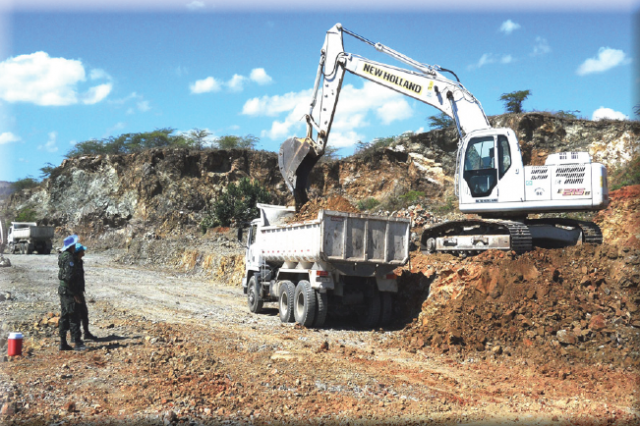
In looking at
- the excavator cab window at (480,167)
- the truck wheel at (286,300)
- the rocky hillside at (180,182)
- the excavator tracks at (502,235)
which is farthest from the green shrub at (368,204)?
the truck wheel at (286,300)

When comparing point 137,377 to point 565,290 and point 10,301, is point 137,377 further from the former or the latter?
point 10,301

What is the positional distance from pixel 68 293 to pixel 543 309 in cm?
819

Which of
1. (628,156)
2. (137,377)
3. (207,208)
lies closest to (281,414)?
(137,377)

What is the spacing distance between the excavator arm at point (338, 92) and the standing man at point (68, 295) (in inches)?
334

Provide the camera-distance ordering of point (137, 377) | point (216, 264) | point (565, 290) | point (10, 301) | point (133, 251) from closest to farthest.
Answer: point (137, 377) → point (565, 290) → point (10, 301) → point (216, 264) → point (133, 251)

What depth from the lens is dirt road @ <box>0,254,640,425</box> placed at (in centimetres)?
677

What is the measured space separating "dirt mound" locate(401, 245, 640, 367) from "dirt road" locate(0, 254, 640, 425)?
1.17 ft

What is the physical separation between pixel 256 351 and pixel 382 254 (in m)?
3.74

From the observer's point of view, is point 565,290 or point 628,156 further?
point 628,156

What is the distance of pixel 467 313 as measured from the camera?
11.0 m

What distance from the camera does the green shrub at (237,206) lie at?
3781 centimetres

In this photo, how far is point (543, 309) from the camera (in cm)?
1049

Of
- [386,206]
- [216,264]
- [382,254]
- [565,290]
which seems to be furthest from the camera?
[386,206]

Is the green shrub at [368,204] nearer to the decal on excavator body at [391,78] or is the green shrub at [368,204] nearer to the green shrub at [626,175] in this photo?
the green shrub at [626,175]
